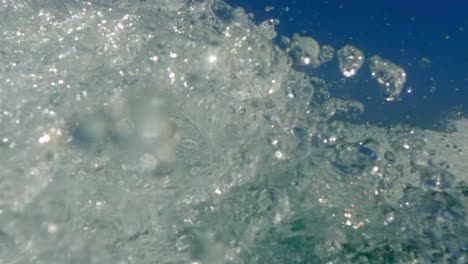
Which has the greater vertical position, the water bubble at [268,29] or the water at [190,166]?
the water bubble at [268,29]

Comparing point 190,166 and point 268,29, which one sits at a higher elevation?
point 268,29

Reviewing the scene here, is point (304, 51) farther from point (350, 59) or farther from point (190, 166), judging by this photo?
point (190, 166)

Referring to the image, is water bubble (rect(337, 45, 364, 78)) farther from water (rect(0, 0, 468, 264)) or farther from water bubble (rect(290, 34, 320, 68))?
water (rect(0, 0, 468, 264))

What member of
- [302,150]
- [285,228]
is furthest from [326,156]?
[285,228]

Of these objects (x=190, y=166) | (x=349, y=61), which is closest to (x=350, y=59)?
(x=349, y=61)

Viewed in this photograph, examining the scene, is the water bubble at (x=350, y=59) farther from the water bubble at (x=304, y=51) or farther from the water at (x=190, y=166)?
the water at (x=190, y=166)

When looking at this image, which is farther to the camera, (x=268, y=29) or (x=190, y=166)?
(x=268, y=29)

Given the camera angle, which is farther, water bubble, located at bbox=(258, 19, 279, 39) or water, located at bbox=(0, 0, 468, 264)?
water bubble, located at bbox=(258, 19, 279, 39)

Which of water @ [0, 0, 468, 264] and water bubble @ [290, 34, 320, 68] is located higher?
water bubble @ [290, 34, 320, 68]

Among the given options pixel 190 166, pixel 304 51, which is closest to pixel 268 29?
pixel 304 51
